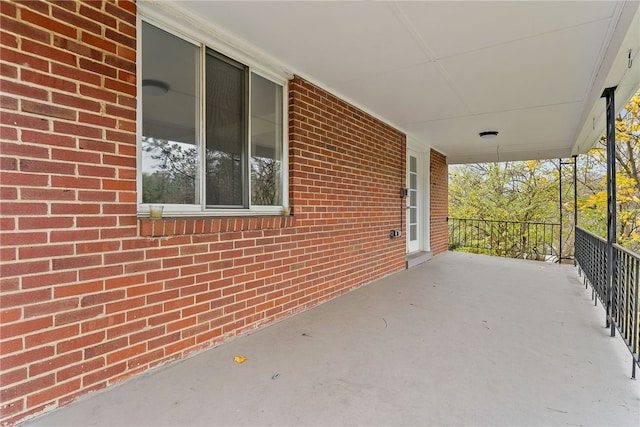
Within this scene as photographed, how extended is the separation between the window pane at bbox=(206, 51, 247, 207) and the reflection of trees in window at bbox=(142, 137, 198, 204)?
144 mm

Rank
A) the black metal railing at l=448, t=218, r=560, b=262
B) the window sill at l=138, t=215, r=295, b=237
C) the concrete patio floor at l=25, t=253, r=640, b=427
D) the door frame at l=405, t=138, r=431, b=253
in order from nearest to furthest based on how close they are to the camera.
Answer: the concrete patio floor at l=25, t=253, r=640, b=427
the window sill at l=138, t=215, r=295, b=237
the door frame at l=405, t=138, r=431, b=253
the black metal railing at l=448, t=218, r=560, b=262

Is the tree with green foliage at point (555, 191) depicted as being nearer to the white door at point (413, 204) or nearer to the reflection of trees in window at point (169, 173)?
the white door at point (413, 204)

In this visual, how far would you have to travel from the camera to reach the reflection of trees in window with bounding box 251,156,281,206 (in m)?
2.77

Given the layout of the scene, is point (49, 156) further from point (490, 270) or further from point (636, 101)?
point (636, 101)

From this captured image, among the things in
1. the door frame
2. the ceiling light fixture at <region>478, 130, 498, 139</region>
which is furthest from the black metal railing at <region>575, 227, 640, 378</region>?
the door frame

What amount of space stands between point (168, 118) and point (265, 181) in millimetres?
976

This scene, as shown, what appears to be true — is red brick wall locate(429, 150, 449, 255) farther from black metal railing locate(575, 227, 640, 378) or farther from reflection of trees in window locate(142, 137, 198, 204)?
reflection of trees in window locate(142, 137, 198, 204)

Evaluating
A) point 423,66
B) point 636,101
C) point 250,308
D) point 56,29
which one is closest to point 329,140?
point 423,66

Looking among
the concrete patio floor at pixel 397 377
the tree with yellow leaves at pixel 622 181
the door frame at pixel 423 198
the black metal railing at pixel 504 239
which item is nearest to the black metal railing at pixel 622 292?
the concrete patio floor at pixel 397 377

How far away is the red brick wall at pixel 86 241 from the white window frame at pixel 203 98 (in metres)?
0.08

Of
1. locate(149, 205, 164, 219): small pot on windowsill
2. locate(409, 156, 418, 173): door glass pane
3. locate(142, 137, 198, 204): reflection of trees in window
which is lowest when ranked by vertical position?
locate(149, 205, 164, 219): small pot on windowsill

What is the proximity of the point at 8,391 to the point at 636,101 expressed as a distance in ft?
33.2

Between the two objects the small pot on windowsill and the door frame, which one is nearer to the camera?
the small pot on windowsill

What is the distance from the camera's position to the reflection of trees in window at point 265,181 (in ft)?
9.08
